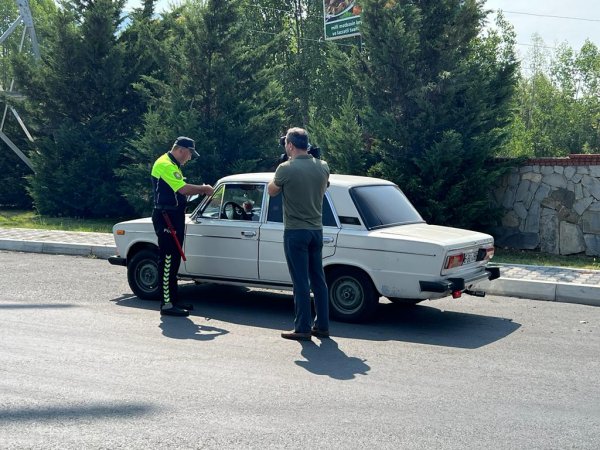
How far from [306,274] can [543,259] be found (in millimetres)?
7414

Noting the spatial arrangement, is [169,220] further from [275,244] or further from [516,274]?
[516,274]

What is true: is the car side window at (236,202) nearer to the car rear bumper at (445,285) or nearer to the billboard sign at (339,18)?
the car rear bumper at (445,285)

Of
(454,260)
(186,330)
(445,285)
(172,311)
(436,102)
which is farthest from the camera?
(436,102)

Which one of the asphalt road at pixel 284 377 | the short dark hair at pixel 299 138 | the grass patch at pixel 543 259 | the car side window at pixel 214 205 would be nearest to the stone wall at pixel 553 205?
the grass patch at pixel 543 259

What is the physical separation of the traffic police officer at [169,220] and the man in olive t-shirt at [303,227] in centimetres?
154

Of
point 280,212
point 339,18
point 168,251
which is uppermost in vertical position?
point 339,18

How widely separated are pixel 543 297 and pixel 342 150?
5.82m

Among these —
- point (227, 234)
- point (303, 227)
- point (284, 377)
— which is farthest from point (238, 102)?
point (284, 377)

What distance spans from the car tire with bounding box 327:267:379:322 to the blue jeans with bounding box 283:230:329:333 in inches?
28.5

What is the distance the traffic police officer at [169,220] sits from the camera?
882 centimetres

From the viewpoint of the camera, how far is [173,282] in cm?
890

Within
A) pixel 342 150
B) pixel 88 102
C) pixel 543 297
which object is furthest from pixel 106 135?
pixel 543 297

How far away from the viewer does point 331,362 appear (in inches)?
269

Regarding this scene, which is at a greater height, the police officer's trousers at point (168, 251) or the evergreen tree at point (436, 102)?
the evergreen tree at point (436, 102)
